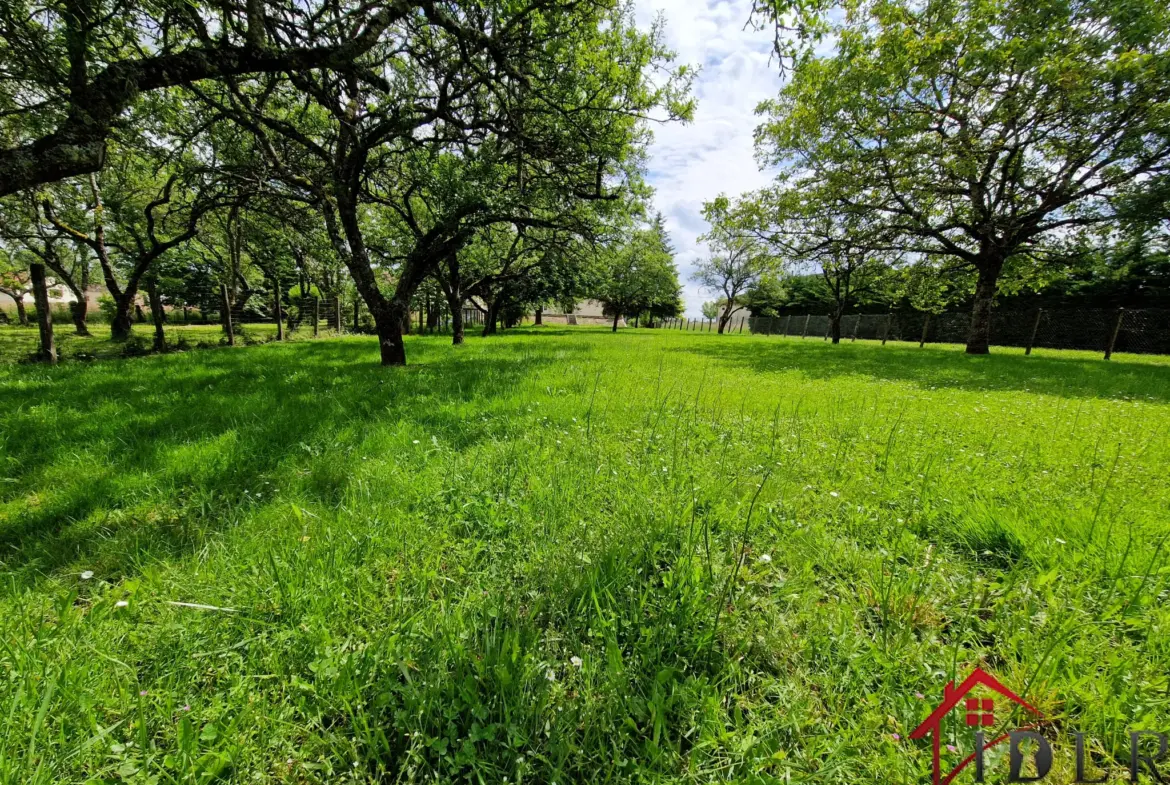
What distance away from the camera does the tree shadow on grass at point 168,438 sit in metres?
2.32

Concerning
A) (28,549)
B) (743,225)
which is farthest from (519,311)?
(28,549)

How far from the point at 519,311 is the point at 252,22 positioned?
2983 cm

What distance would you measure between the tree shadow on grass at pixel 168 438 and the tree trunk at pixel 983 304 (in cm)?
1747

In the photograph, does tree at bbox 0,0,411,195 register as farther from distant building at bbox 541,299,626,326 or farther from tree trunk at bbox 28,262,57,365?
distant building at bbox 541,299,626,326

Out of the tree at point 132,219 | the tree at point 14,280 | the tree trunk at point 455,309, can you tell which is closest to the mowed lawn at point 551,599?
the tree trunk at point 455,309

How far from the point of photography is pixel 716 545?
221 cm

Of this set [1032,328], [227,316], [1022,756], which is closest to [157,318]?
[227,316]

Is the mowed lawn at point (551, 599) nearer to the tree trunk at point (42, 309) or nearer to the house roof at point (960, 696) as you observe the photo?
the house roof at point (960, 696)

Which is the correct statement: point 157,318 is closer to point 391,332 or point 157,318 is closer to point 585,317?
point 391,332

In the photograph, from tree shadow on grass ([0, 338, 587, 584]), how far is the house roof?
125 inches

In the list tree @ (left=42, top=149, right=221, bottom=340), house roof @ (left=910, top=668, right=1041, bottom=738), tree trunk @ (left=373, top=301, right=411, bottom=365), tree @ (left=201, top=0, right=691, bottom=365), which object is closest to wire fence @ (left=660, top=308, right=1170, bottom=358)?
tree @ (left=201, top=0, right=691, bottom=365)

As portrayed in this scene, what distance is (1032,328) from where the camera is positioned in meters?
15.7

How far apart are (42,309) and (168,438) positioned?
39.3ft

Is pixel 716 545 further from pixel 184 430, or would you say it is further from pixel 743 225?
pixel 743 225
